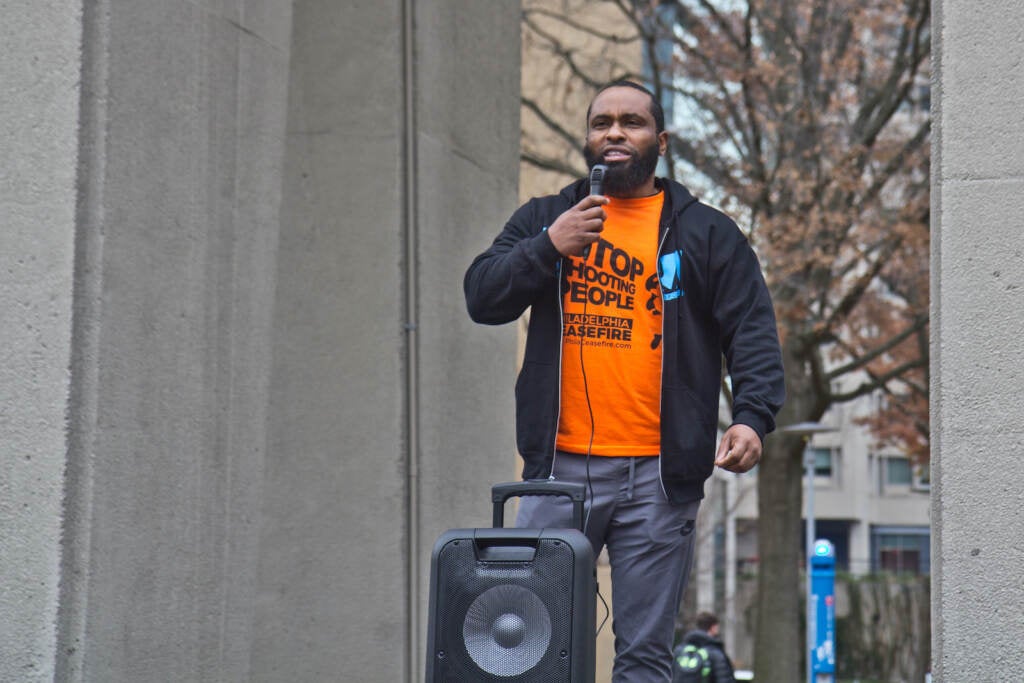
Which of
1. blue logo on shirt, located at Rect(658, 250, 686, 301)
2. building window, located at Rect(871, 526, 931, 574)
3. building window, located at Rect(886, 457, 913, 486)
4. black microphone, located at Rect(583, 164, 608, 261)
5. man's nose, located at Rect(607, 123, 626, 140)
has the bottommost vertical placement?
building window, located at Rect(871, 526, 931, 574)

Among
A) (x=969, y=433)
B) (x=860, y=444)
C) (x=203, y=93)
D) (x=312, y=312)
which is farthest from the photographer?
(x=860, y=444)

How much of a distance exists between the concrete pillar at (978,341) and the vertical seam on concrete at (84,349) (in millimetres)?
2265

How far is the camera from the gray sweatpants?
3.81 metres

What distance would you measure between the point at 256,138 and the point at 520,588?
2.06 meters

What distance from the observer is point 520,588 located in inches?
132

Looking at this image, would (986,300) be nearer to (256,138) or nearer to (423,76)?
(256,138)

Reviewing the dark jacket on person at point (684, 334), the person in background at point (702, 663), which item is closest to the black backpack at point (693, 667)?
the person in background at point (702, 663)

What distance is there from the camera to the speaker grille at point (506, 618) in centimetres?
331

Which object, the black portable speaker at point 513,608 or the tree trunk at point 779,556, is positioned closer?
the black portable speaker at point 513,608

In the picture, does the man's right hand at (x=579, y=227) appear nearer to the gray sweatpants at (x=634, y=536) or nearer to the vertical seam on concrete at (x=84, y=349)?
the gray sweatpants at (x=634, y=536)

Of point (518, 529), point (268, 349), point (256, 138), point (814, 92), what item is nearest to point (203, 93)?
point (256, 138)

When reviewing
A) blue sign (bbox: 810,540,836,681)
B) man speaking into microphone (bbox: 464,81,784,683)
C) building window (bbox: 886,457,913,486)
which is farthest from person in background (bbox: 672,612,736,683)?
building window (bbox: 886,457,913,486)

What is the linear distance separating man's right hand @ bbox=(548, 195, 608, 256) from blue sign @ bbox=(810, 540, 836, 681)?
1130 cm

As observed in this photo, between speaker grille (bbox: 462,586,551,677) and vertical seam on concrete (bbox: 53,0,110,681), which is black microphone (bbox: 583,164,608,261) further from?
vertical seam on concrete (bbox: 53,0,110,681)
